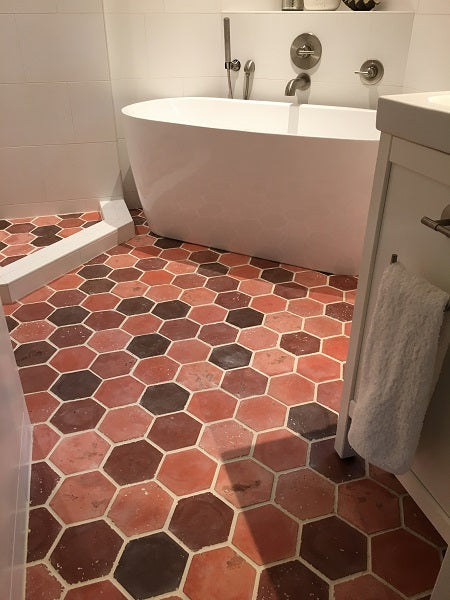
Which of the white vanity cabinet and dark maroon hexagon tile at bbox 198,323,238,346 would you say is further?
dark maroon hexagon tile at bbox 198,323,238,346

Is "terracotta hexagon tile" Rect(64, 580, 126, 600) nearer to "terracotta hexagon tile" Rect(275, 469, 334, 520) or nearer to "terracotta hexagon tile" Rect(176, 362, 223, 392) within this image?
"terracotta hexagon tile" Rect(275, 469, 334, 520)

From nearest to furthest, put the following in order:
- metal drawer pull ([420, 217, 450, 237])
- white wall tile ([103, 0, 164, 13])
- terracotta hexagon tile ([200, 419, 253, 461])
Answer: metal drawer pull ([420, 217, 450, 237]) → terracotta hexagon tile ([200, 419, 253, 461]) → white wall tile ([103, 0, 164, 13])

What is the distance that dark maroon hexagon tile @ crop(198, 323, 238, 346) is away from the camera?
1.79m

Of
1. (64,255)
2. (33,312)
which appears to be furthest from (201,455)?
(64,255)

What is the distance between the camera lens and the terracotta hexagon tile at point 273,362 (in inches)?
64.6

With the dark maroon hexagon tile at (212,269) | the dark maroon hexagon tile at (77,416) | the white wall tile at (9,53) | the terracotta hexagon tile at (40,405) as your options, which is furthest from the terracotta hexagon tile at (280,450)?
the white wall tile at (9,53)

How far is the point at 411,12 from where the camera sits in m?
2.38

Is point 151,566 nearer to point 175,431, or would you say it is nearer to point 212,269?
point 175,431

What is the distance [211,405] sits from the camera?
1.50 meters

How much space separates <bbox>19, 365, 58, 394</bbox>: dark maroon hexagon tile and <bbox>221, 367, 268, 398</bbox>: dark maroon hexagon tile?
23.0 inches

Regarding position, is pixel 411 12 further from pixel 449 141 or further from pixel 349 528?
pixel 349 528

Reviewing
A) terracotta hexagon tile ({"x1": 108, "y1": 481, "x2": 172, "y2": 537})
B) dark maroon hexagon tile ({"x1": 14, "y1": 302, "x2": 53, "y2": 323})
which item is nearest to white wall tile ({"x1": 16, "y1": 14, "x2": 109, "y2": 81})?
dark maroon hexagon tile ({"x1": 14, "y1": 302, "x2": 53, "y2": 323})

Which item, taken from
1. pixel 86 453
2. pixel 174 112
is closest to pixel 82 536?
pixel 86 453

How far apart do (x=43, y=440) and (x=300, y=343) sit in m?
0.93
